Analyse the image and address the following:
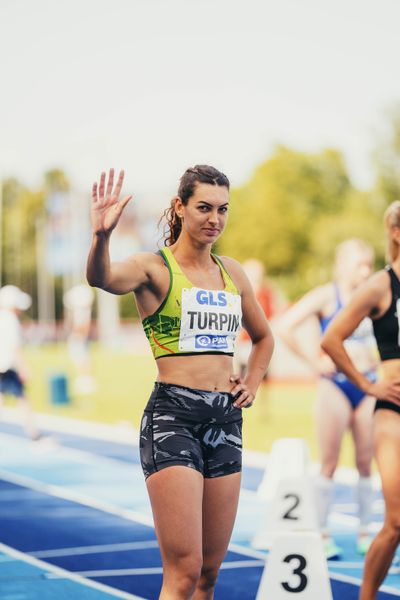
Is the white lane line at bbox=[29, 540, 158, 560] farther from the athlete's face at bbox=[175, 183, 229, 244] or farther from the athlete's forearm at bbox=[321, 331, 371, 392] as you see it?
the athlete's face at bbox=[175, 183, 229, 244]

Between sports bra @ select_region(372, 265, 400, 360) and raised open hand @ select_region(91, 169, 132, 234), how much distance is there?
1.57 metres

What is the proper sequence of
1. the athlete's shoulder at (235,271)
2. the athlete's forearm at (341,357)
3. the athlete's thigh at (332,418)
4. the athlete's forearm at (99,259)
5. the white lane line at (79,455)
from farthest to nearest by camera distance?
the white lane line at (79,455)
the athlete's thigh at (332,418)
the athlete's forearm at (341,357)
the athlete's shoulder at (235,271)
the athlete's forearm at (99,259)

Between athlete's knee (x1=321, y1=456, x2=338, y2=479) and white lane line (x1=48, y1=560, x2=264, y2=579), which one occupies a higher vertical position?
athlete's knee (x1=321, y1=456, x2=338, y2=479)

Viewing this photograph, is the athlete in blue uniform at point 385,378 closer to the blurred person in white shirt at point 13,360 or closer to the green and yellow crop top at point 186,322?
the green and yellow crop top at point 186,322

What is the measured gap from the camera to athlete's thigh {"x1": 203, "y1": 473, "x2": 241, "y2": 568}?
176 inches

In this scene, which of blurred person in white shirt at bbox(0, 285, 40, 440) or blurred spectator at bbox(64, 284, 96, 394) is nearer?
blurred person in white shirt at bbox(0, 285, 40, 440)

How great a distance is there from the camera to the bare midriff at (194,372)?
4493 mm

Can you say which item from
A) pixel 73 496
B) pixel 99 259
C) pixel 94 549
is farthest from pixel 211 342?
pixel 73 496

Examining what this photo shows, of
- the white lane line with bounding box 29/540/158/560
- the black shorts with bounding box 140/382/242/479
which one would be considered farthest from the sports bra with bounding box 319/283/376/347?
the black shorts with bounding box 140/382/242/479

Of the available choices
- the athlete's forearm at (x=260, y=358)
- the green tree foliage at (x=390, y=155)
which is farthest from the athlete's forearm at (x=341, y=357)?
the green tree foliage at (x=390, y=155)

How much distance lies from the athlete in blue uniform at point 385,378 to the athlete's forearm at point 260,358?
564 mm

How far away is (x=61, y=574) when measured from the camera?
713 centimetres

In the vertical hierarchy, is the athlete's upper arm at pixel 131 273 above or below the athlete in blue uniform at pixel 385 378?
above

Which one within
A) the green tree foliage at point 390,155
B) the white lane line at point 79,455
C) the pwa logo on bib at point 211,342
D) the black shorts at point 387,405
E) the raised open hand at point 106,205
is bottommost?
the white lane line at point 79,455
